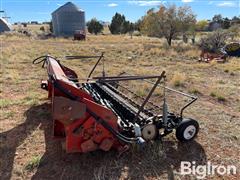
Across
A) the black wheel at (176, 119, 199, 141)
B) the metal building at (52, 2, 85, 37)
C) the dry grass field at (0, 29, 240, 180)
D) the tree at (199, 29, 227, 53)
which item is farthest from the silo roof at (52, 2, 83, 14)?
the black wheel at (176, 119, 199, 141)

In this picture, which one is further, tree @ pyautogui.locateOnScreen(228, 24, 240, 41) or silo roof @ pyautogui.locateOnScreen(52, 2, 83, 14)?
silo roof @ pyautogui.locateOnScreen(52, 2, 83, 14)

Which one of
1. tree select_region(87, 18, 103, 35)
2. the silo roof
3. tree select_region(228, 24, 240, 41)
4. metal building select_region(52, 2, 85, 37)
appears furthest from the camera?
tree select_region(87, 18, 103, 35)

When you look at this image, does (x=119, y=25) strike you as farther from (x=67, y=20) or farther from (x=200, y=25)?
(x=200, y=25)

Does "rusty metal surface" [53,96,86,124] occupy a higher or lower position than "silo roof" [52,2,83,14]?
lower

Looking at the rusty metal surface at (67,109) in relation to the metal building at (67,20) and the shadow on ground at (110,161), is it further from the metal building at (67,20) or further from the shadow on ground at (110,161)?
the metal building at (67,20)

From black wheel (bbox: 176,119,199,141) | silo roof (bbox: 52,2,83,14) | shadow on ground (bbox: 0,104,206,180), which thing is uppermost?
silo roof (bbox: 52,2,83,14)

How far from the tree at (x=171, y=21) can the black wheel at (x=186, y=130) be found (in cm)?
2244

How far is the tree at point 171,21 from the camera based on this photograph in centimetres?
2566

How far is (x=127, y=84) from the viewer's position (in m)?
7.87

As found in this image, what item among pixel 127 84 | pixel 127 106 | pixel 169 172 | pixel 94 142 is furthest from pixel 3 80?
pixel 169 172

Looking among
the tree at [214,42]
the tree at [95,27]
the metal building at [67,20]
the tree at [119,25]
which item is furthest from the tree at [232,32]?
the tree at [95,27]

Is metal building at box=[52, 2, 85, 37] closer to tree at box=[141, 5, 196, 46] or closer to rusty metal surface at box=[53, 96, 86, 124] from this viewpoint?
tree at box=[141, 5, 196, 46]

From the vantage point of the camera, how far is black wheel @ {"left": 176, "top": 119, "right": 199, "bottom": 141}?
3797mm

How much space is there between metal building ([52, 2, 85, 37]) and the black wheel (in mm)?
42859
